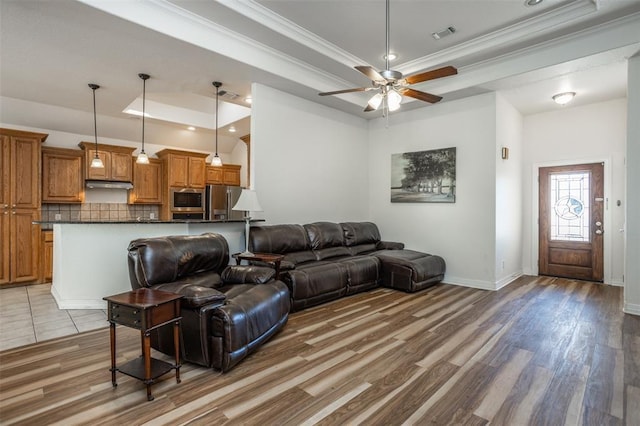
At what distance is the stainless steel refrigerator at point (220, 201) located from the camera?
754cm

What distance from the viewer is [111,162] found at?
6488mm

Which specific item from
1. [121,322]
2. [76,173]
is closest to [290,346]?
[121,322]

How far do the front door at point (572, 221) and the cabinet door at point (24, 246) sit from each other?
895 cm

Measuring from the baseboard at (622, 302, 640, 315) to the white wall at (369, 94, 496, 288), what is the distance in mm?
1507

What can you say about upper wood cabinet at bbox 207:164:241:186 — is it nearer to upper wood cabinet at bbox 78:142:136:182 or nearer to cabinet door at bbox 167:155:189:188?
cabinet door at bbox 167:155:189:188

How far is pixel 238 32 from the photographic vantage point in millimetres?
3840

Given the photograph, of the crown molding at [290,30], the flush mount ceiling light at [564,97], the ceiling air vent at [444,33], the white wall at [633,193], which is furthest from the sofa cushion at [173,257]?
the flush mount ceiling light at [564,97]

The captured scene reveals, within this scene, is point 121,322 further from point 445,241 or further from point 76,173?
point 76,173

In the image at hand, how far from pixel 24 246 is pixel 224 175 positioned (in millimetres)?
3919

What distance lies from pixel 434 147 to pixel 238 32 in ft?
12.0

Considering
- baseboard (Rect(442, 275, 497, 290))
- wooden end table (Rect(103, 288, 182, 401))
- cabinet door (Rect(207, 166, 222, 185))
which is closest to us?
wooden end table (Rect(103, 288, 182, 401))

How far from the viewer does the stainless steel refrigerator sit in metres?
7.54

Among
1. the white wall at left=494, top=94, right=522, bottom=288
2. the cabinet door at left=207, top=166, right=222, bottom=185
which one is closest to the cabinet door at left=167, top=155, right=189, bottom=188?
the cabinet door at left=207, top=166, right=222, bottom=185

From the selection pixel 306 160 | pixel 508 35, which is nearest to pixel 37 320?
pixel 306 160
